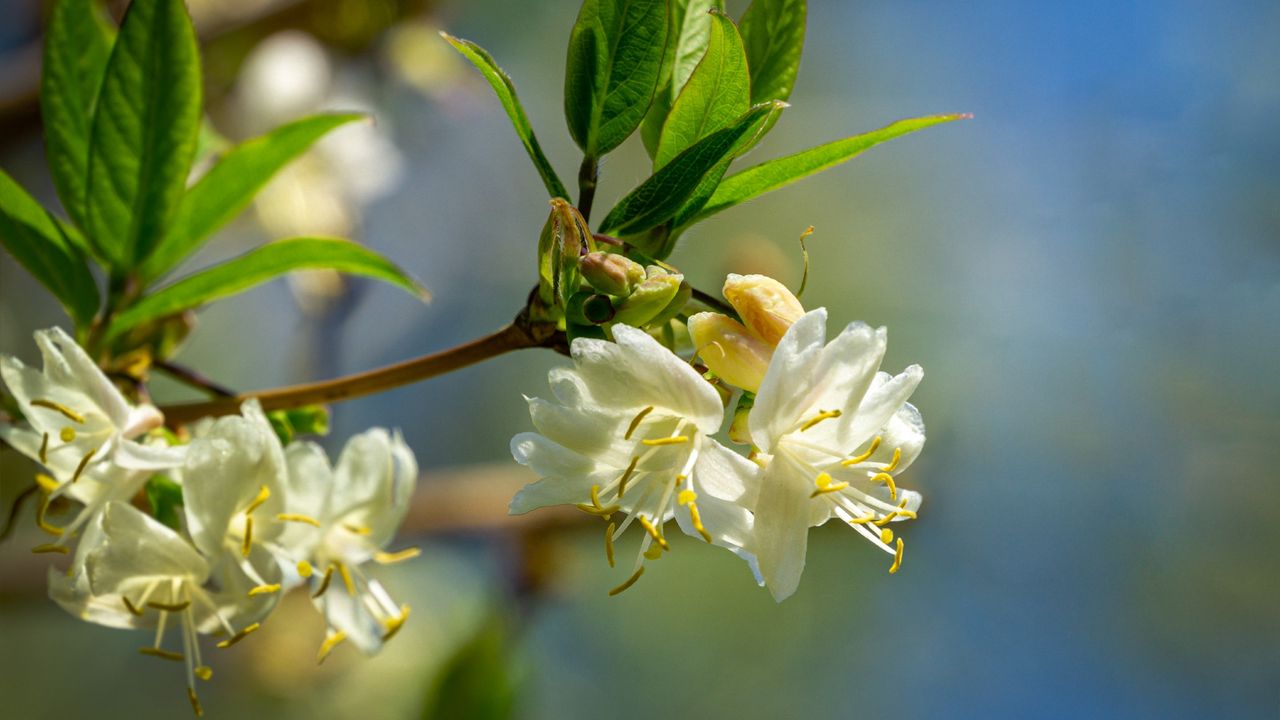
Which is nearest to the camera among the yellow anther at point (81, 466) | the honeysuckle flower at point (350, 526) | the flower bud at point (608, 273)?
the flower bud at point (608, 273)

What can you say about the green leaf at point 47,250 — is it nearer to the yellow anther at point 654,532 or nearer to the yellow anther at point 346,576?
the yellow anther at point 346,576

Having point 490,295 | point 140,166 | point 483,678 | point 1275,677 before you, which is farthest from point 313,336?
point 1275,677

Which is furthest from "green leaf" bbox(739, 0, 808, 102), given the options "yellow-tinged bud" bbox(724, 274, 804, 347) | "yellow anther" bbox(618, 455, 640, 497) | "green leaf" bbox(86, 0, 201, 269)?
"green leaf" bbox(86, 0, 201, 269)

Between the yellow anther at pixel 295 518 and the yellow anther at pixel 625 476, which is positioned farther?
the yellow anther at pixel 295 518

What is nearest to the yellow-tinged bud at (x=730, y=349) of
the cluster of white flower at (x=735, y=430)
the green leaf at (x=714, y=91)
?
the cluster of white flower at (x=735, y=430)

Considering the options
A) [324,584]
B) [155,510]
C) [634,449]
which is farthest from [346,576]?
[634,449]

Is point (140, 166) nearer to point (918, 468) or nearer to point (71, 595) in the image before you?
point (71, 595)

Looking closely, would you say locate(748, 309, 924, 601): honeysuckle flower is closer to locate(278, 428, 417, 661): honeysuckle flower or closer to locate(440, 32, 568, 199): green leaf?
locate(440, 32, 568, 199): green leaf

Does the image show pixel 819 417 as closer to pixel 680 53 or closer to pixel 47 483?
pixel 680 53
